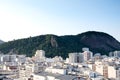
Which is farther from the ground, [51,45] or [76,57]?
[51,45]

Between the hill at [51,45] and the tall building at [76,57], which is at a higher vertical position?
the hill at [51,45]

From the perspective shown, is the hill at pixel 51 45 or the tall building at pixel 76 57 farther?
the hill at pixel 51 45

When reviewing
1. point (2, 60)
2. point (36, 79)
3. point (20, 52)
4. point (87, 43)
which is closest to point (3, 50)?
point (20, 52)

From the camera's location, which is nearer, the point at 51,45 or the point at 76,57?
the point at 76,57

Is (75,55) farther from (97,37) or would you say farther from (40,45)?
(97,37)

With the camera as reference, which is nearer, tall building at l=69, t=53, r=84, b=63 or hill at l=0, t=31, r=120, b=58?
tall building at l=69, t=53, r=84, b=63

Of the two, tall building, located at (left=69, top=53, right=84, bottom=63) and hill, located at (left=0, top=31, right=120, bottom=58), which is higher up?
hill, located at (left=0, top=31, right=120, bottom=58)

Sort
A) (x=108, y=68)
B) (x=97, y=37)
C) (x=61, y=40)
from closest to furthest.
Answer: (x=108, y=68)
(x=61, y=40)
(x=97, y=37)

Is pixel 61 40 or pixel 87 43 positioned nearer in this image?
pixel 61 40

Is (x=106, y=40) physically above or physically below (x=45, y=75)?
above

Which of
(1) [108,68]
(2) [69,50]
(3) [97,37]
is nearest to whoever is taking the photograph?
(1) [108,68]
